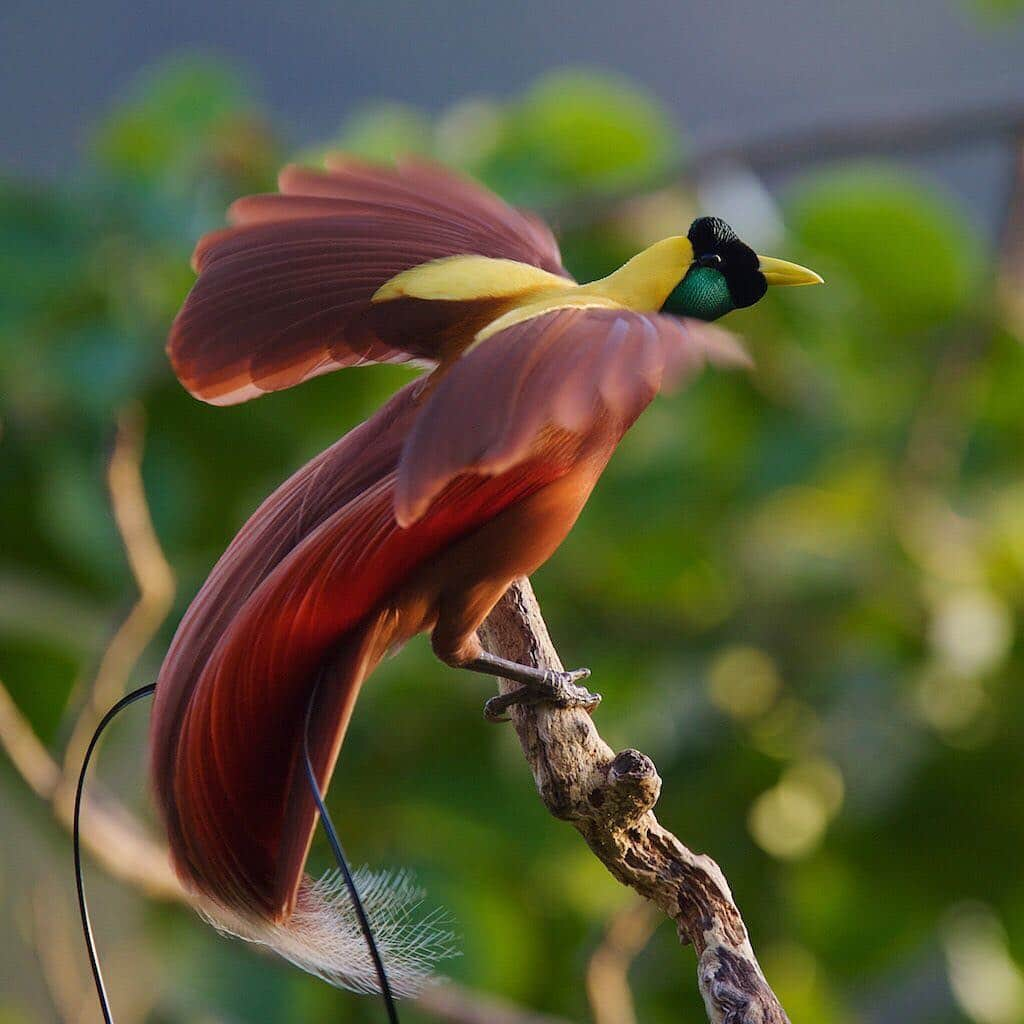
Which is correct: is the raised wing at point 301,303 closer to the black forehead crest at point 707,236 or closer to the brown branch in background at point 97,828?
the black forehead crest at point 707,236

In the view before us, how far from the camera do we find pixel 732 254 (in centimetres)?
53

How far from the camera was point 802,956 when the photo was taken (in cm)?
156

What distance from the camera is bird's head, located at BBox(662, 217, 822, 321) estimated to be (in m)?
0.53

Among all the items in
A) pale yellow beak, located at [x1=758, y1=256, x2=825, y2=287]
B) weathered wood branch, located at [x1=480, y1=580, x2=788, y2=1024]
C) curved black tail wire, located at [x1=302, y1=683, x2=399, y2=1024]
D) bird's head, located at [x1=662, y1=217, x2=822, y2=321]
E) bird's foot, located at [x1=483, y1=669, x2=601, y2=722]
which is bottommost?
weathered wood branch, located at [x1=480, y1=580, x2=788, y2=1024]

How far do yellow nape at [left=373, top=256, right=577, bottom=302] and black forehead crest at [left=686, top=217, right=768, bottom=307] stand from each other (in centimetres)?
5

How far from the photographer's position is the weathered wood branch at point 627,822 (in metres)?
0.53

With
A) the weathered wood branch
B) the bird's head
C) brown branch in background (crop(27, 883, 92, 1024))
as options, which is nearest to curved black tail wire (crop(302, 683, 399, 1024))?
the weathered wood branch

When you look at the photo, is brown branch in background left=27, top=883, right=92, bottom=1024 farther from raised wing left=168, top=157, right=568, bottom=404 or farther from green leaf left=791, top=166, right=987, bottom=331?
green leaf left=791, top=166, right=987, bottom=331

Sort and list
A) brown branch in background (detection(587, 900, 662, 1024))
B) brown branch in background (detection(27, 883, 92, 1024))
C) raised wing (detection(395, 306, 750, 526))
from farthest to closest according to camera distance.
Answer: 1. brown branch in background (detection(27, 883, 92, 1024))
2. brown branch in background (detection(587, 900, 662, 1024))
3. raised wing (detection(395, 306, 750, 526))

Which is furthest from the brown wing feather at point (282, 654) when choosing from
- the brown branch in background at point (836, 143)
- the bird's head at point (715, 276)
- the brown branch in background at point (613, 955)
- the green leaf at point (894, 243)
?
the green leaf at point (894, 243)

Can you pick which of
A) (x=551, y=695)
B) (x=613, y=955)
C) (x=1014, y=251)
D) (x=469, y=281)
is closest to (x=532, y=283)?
(x=469, y=281)

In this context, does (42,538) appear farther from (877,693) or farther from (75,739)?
(877,693)

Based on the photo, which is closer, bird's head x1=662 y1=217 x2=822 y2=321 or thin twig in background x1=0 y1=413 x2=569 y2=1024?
bird's head x1=662 y1=217 x2=822 y2=321

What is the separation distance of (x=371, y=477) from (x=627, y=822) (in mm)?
169
